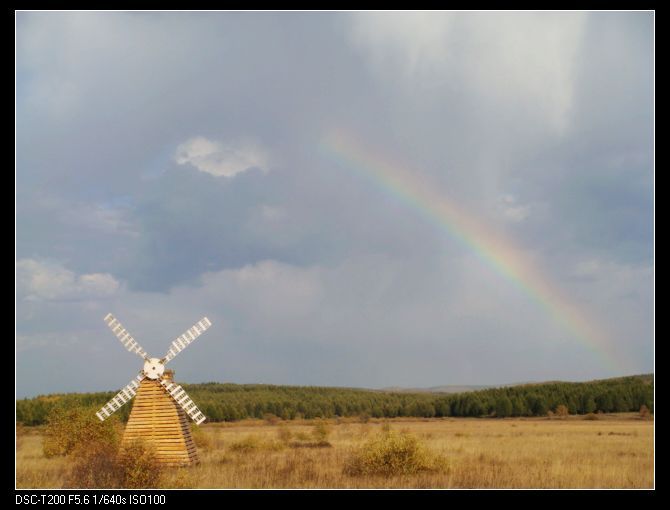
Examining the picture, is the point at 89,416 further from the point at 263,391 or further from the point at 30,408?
the point at 263,391

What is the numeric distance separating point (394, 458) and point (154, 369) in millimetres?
10983

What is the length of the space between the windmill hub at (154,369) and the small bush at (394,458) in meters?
9.44

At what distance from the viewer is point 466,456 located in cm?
2809

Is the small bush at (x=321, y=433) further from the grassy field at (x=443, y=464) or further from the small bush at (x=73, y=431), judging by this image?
the small bush at (x=73, y=431)

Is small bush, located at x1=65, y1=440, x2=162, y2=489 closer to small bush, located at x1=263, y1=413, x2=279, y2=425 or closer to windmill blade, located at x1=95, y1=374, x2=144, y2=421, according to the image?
windmill blade, located at x1=95, y1=374, x2=144, y2=421

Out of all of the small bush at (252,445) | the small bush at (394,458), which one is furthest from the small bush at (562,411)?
the small bush at (394,458)

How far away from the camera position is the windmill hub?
27.7m

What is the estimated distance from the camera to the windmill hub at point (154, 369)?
27.7m

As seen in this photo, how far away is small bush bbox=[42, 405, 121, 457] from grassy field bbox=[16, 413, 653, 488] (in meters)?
0.73

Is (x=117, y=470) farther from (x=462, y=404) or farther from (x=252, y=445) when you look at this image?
(x=462, y=404)

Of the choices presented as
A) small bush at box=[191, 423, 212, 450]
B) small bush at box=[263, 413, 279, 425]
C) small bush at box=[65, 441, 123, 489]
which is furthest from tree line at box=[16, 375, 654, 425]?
small bush at box=[65, 441, 123, 489]
